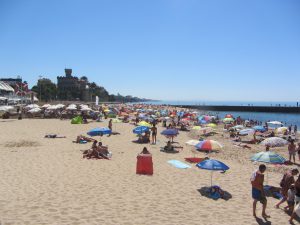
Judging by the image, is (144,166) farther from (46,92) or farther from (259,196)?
(46,92)

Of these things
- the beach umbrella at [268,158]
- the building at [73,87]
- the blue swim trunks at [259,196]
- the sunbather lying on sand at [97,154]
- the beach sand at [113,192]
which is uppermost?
the building at [73,87]

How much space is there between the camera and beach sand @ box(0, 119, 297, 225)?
702cm

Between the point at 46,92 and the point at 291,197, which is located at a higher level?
the point at 46,92

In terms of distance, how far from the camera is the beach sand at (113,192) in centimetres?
702

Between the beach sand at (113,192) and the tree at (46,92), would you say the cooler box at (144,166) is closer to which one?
the beach sand at (113,192)

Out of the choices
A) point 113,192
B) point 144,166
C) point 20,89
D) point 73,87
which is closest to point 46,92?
point 73,87

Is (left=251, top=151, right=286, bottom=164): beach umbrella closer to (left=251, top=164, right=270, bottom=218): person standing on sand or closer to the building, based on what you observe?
(left=251, top=164, right=270, bottom=218): person standing on sand

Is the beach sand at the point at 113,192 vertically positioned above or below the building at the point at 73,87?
below

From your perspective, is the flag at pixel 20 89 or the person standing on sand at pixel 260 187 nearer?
the person standing on sand at pixel 260 187

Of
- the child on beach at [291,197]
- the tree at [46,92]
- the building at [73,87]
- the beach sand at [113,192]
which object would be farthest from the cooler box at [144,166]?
the building at [73,87]

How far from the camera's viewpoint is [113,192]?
8.89 meters

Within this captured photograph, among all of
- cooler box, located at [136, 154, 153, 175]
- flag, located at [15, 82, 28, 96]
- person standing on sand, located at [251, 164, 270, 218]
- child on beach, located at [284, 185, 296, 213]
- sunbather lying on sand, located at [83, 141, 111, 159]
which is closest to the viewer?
person standing on sand, located at [251, 164, 270, 218]

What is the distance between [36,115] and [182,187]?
99.7 feet

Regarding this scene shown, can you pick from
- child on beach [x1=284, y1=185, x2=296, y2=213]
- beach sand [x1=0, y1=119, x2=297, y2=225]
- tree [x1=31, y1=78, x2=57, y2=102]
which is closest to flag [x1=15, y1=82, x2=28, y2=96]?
beach sand [x1=0, y1=119, x2=297, y2=225]
